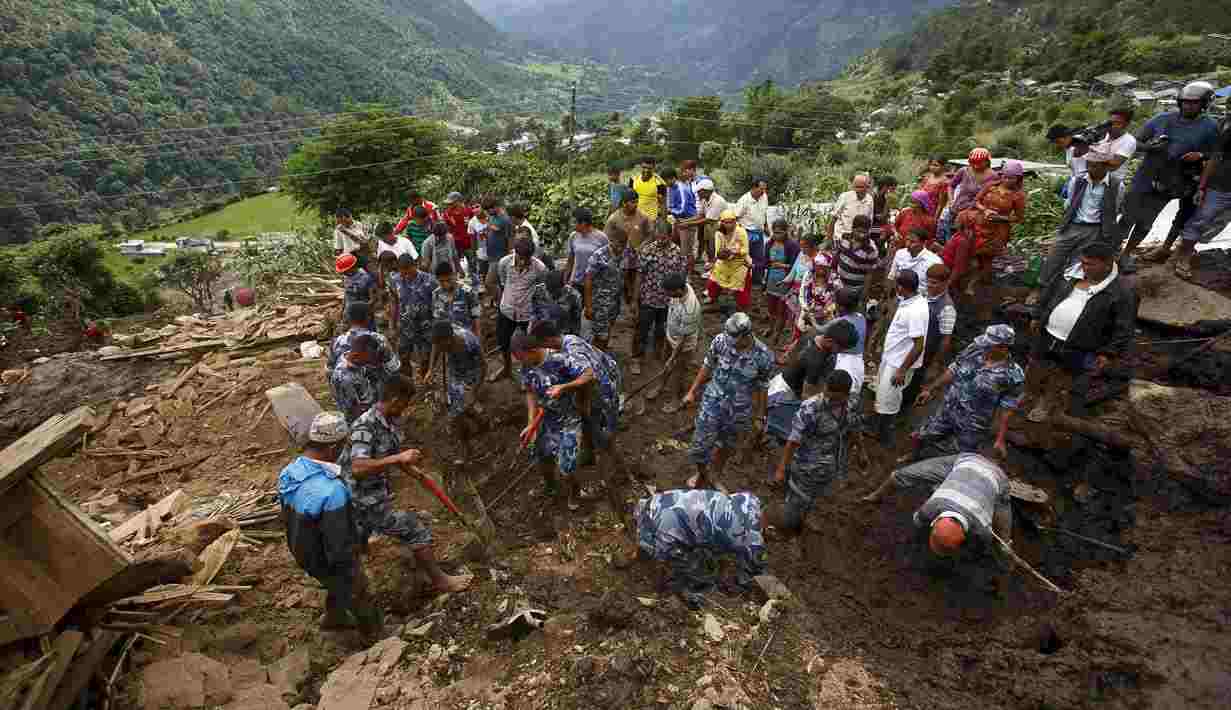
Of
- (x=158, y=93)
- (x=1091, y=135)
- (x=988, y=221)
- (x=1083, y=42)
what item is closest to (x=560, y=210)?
(x=988, y=221)

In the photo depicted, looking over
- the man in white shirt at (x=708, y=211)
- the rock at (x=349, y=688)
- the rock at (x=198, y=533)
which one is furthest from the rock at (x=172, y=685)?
the man in white shirt at (x=708, y=211)

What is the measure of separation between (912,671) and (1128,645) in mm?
1299

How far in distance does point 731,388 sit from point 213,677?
406 centimetres

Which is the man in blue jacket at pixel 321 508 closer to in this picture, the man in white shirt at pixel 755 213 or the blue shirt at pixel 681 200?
the man in white shirt at pixel 755 213

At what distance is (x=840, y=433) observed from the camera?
462 cm

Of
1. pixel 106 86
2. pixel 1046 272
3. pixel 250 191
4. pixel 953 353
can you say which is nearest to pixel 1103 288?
pixel 1046 272

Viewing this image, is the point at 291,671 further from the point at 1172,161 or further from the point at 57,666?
the point at 1172,161

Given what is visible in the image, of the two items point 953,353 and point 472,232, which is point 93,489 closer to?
point 472,232

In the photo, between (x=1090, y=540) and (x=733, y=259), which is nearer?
(x=1090, y=540)

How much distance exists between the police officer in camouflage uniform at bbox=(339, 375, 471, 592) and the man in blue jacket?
326 millimetres

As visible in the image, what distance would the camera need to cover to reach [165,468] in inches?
266

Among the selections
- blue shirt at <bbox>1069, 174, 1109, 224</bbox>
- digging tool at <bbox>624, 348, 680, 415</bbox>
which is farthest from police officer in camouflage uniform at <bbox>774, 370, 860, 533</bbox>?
blue shirt at <bbox>1069, 174, 1109, 224</bbox>

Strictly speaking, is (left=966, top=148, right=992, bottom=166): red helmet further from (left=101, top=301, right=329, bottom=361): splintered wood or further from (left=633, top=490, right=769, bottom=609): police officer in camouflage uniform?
(left=101, top=301, right=329, bottom=361): splintered wood

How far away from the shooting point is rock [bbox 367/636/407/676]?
3670mm
